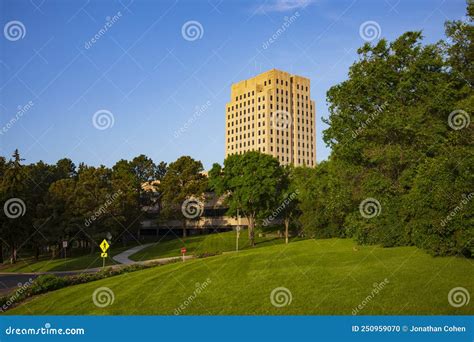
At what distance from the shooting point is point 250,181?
59250 millimetres

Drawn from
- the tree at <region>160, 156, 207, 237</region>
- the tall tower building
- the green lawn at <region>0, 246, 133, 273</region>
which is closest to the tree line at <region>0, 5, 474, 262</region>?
the green lawn at <region>0, 246, 133, 273</region>

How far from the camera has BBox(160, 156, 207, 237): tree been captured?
244 feet

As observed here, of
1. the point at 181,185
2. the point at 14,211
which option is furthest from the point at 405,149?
the point at 181,185

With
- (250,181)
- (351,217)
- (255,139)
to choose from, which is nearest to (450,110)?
(351,217)

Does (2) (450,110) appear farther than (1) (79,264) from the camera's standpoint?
No

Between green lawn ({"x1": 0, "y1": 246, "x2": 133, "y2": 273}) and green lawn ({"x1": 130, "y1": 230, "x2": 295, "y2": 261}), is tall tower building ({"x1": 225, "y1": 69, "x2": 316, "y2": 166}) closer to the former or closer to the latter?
green lawn ({"x1": 130, "y1": 230, "x2": 295, "y2": 261})

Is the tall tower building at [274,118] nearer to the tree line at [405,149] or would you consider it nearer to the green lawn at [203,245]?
the green lawn at [203,245]

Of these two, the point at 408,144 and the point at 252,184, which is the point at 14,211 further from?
the point at 408,144

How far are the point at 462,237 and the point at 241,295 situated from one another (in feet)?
36.3

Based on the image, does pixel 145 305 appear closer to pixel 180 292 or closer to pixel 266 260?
pixel 180 292

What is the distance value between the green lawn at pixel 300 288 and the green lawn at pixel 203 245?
31239 mm

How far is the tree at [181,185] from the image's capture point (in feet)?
244

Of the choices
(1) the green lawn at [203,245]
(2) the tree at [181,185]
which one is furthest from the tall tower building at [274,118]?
(1) the green lawn at [203,245]

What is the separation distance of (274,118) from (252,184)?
9252cm
